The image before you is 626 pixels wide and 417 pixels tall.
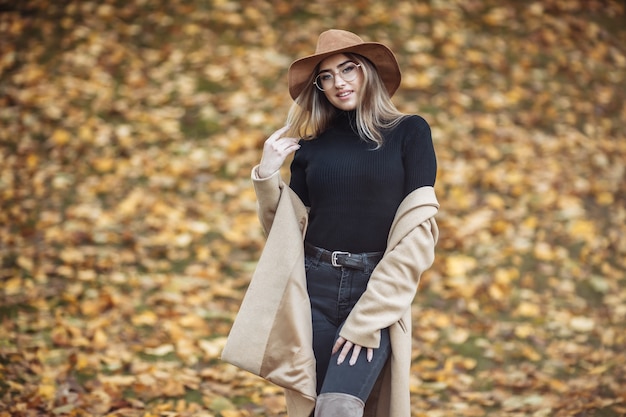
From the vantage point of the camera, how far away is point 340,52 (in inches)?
122

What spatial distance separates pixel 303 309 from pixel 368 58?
1.10 m

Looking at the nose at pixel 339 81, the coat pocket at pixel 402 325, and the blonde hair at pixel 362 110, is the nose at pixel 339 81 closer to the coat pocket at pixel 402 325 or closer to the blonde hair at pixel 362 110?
the blonde hair at pixel 362 110

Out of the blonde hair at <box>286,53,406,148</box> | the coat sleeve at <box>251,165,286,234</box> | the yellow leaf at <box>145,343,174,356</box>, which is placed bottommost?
the yellow leaf at <box>145,343,174,356</box>

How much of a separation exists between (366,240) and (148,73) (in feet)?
18.7

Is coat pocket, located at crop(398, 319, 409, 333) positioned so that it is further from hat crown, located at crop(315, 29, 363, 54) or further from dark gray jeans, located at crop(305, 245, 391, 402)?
hat crown, located at crop(315, 29, 363, 54)

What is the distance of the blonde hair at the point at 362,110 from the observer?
307 cm

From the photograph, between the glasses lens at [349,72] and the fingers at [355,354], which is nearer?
the fingers at [355,354]

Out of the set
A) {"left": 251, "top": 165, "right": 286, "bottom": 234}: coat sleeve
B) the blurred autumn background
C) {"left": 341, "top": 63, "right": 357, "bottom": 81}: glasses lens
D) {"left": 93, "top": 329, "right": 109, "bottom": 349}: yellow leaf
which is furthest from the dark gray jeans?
{"left": 93, "top": 329, "right": 109, "bottom": 349}: yellow leaf

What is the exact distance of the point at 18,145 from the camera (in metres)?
7.22

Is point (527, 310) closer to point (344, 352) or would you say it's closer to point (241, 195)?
point (241, 195)

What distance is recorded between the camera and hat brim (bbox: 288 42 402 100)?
3055mm

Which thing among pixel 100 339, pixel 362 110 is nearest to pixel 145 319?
pixel 100 339

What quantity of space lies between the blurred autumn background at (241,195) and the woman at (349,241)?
1.74 metres

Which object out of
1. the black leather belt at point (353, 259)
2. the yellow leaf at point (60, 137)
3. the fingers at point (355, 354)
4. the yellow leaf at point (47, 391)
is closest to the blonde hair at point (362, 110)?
the black leather belt at point (353, 259)
